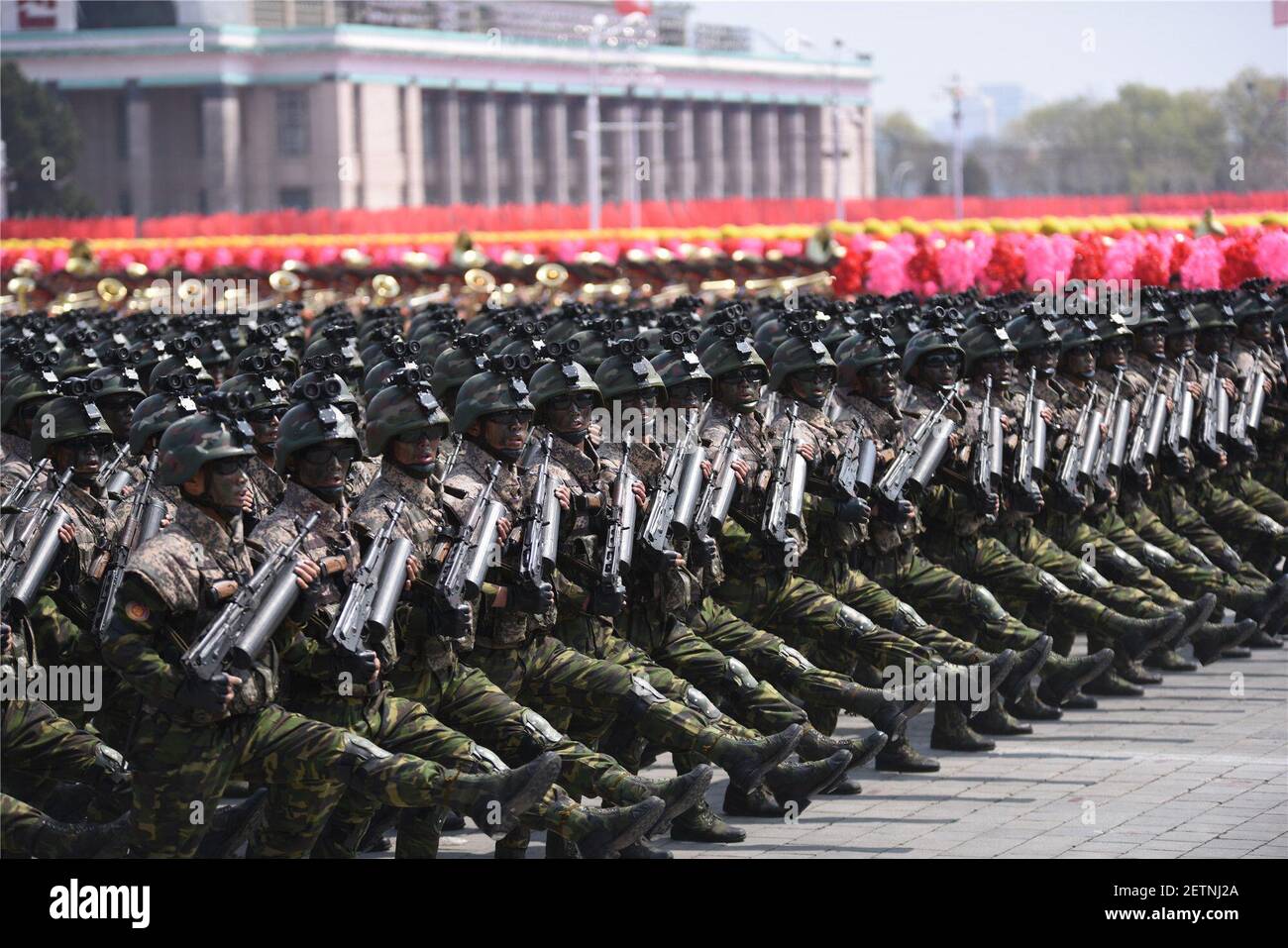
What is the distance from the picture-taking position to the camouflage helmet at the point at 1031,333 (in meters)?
14.0

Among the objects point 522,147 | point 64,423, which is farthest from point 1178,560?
point 522,147

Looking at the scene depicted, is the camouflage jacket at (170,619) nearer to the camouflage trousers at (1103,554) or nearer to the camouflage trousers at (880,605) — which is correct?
the camouflage trousers at (880,605)

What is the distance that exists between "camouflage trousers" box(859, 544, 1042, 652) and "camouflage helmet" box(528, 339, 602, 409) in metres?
2.06

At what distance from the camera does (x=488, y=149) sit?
91500 mm

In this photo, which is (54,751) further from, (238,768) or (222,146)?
(222,146)

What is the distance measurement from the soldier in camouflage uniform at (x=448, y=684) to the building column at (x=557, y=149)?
85.4m

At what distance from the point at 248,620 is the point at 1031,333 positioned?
691 cm

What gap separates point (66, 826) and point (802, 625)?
3.82 metres

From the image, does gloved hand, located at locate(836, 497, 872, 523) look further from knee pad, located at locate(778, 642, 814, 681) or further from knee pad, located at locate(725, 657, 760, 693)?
knee pad, located at locate(725, 657, 760, 693)

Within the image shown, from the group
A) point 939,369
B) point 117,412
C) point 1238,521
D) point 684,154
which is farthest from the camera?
point 684,154

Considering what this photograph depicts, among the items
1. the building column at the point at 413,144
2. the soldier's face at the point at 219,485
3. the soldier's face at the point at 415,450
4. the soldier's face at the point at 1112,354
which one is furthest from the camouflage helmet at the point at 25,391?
the building column at the point at 413,144

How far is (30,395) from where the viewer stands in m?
11.6
